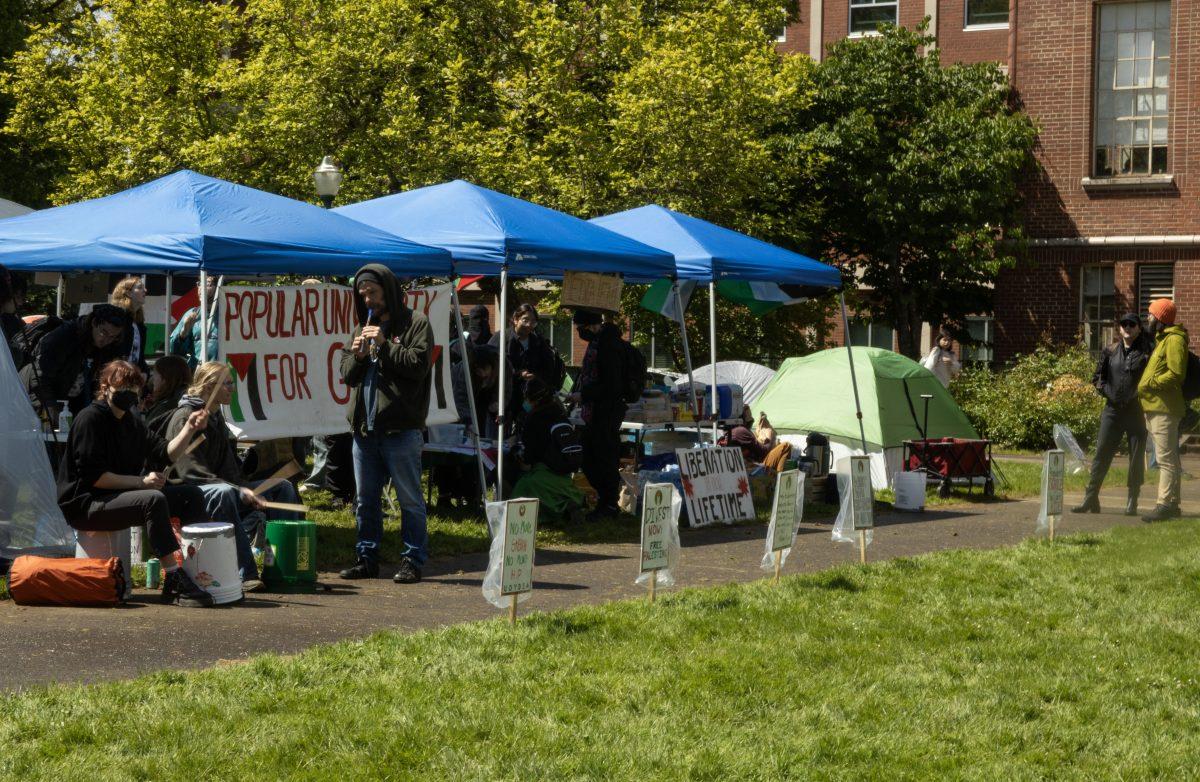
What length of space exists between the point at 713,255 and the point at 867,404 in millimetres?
3623

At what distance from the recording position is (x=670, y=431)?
55.6 ft

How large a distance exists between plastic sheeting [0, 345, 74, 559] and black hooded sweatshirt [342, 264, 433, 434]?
6.27 feet

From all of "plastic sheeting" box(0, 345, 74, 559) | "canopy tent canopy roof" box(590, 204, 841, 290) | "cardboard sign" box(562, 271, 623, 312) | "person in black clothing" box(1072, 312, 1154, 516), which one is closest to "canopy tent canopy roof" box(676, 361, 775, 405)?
"canopy tent canopy roof" box(590, 204, 841, 290)

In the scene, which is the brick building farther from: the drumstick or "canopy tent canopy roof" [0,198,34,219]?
the drumstick

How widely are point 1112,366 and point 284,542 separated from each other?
8591 millimetres

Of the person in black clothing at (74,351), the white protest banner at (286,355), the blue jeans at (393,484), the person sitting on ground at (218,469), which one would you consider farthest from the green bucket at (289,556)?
the person in black clothing at (74,351)

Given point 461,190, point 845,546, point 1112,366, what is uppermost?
point 461,190

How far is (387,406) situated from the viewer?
32.7 ft

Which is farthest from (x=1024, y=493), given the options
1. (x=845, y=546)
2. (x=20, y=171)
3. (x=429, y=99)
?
(x=20, y=171)

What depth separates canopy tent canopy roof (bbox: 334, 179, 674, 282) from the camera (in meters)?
12.6

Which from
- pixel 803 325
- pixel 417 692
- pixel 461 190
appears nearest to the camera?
pixel 417 692

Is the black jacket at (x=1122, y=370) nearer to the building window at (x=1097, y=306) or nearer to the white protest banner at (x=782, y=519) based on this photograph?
the white protest banner at (x=782, y=519)

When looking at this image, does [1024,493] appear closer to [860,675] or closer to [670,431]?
[670,431]

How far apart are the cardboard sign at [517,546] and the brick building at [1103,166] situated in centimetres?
2477
